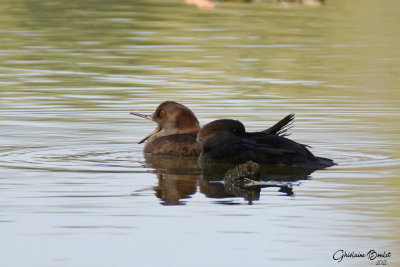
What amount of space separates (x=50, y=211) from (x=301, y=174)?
3034 millimetres

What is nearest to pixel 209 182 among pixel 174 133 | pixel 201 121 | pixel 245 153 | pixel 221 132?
pixel 245 153

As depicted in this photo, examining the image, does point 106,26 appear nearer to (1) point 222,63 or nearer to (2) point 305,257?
(1) point 222,63

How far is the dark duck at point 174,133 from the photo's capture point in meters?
13.3

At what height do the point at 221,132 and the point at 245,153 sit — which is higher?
the point at 221,132

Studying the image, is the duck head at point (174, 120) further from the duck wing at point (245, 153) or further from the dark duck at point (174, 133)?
the duck wing at point (245, 153)

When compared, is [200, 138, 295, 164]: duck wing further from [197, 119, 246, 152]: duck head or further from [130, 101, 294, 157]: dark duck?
[130, 101, 294, 157]: dark duck

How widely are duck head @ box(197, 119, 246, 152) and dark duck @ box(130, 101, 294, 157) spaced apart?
59 centimetres

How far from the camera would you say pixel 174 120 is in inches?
550

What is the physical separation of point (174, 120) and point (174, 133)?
154mm

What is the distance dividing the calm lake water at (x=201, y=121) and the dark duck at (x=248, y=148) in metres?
0.24

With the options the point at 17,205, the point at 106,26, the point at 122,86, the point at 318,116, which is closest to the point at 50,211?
the point at 17,205

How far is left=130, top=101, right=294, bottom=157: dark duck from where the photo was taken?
43.5 ft

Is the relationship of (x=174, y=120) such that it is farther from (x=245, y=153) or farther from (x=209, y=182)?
(x=209, y=182)

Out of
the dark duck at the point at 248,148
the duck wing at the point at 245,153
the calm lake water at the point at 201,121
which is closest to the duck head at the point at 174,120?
the calm lake water at the point at 201,121
